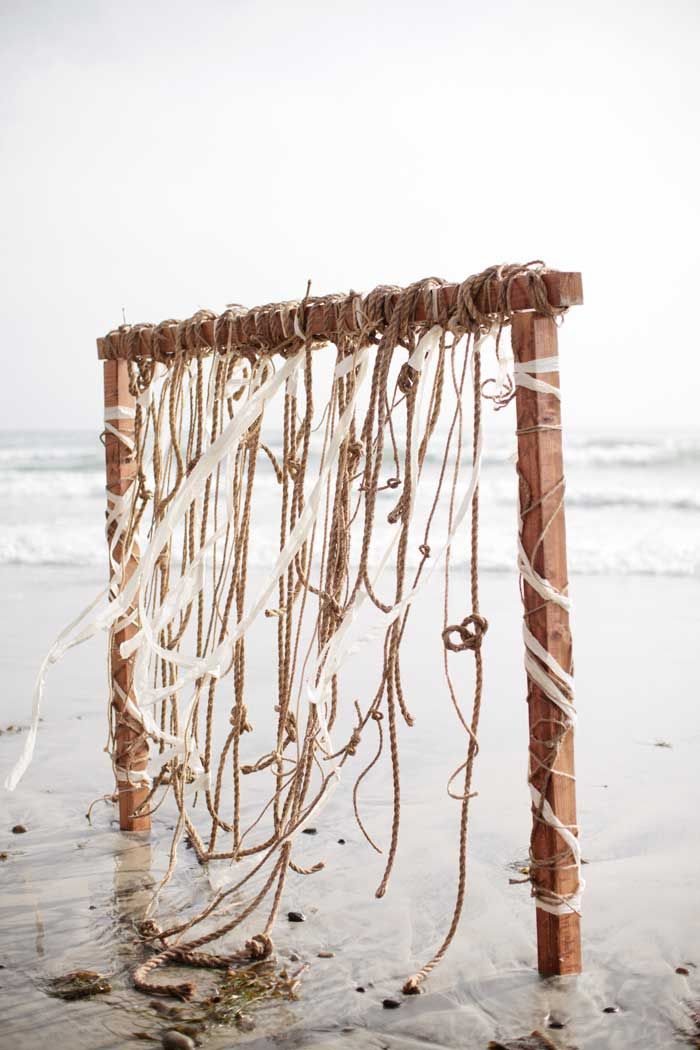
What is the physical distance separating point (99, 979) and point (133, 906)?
33cm

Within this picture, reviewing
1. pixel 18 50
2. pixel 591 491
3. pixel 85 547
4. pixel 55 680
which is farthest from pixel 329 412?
pixel 591 491

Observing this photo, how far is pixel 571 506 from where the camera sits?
1070 centimetres

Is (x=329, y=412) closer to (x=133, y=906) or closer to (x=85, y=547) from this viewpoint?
(x=133, y=906)

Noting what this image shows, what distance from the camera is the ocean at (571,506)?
750 cm

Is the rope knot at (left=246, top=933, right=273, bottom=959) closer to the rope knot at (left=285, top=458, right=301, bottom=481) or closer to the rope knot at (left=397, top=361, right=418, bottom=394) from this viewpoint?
the rope knot at (left=285, top=458, right=301, bottom=481)

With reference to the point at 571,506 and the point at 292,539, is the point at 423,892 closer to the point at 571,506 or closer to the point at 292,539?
the point at 292,539

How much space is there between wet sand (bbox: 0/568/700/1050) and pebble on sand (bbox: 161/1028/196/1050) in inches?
1.8

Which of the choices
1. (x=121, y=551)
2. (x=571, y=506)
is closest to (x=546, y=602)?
(x=121, y=551)

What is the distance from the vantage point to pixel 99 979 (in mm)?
1839

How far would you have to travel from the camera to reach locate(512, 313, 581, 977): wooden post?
164 cm

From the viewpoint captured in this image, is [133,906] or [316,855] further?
[316,855]

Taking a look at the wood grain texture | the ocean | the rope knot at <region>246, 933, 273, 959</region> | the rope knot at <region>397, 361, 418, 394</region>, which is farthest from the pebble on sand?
the ocean

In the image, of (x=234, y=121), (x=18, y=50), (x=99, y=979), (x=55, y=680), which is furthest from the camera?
(x=234, y=121)

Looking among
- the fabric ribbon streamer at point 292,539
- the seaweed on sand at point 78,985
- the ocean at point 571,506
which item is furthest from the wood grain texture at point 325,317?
the ocean at point 571,506
